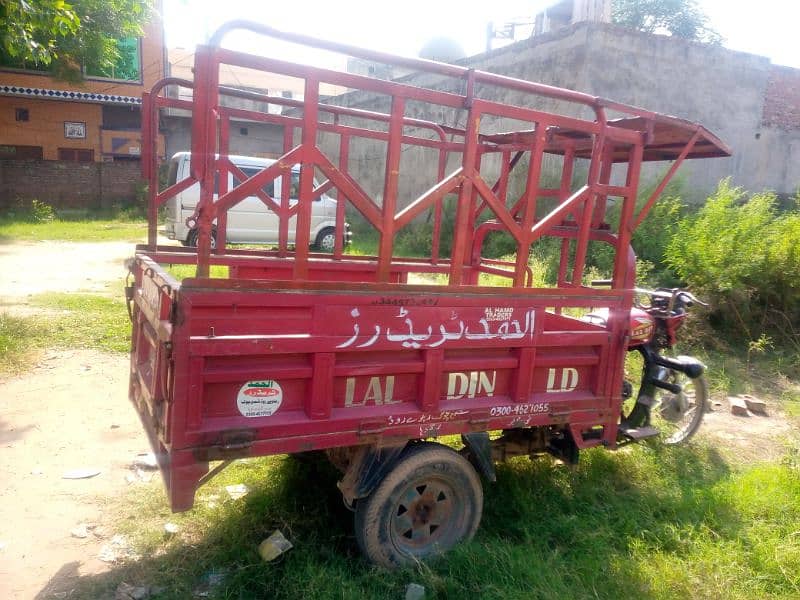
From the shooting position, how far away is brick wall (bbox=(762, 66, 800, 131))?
35.8 ft

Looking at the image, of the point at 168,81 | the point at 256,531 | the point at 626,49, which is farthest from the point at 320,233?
the point at 256,531

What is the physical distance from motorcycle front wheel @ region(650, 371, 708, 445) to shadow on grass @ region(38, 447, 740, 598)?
0.51 m

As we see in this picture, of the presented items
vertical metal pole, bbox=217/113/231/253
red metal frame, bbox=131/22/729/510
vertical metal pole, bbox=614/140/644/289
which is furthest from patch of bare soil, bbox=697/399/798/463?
vertical metal pole, bbox=217/113/231/253

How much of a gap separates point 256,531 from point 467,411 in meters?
1.24

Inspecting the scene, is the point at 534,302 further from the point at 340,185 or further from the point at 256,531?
the point at 256,531

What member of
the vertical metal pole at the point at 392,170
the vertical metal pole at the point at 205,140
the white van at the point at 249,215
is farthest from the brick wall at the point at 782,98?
the vertical metal pole at the point at 205,140

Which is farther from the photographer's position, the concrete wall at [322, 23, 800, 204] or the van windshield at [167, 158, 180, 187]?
the van windshield at [167, 158, 180, 187]

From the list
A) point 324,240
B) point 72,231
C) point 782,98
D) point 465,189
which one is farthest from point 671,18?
point 465,189

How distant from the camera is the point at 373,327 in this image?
2.59 meters

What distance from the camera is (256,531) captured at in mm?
3031

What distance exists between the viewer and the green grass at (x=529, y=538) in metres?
2.69

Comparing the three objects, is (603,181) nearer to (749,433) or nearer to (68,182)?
(749,433)

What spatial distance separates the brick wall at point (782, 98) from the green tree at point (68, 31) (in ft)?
36.7

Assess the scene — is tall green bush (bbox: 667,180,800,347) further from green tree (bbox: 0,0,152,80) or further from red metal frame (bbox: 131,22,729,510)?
green tree (bbox: 0,0,152,80)
